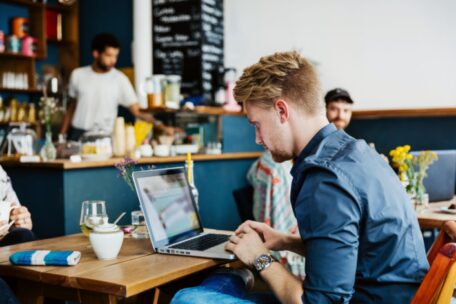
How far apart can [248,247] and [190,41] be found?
15.1ft

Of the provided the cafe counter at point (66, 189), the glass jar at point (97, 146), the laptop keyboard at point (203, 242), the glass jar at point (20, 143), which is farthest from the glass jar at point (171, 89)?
the laptop keyboard at point (203, 242)

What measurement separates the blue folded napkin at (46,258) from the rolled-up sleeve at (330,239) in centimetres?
74

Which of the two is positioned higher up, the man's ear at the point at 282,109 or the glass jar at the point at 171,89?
the glass jar at the point at 171,89

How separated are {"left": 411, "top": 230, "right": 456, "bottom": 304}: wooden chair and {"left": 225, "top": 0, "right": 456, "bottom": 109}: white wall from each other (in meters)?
3.91

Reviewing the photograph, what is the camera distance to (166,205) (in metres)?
2.09

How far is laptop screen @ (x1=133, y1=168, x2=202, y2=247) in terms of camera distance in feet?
6.44

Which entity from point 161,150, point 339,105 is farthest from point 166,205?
point 339,105

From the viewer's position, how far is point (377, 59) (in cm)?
543

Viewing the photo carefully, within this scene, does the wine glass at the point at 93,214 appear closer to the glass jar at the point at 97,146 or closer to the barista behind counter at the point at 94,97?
the glass jar at the point at 97,146

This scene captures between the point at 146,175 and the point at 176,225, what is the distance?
0.74 ft

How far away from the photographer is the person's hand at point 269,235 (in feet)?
6.16

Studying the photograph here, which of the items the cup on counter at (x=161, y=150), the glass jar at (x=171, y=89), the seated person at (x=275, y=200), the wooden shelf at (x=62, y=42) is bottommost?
the seated person at (x=275, y=200)

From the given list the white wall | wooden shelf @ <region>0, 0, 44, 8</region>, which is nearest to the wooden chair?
the white wall

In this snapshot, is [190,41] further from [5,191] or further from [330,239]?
[330,239]
